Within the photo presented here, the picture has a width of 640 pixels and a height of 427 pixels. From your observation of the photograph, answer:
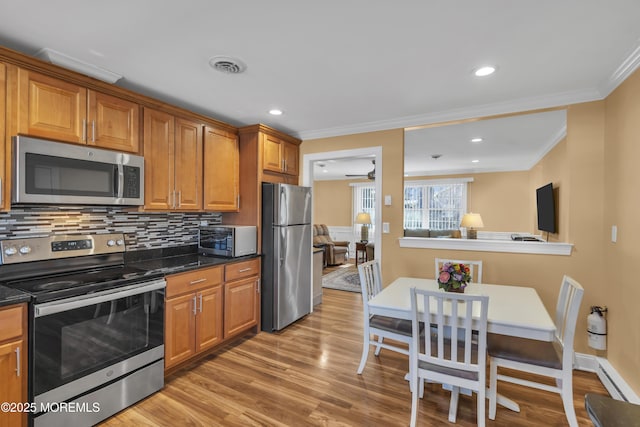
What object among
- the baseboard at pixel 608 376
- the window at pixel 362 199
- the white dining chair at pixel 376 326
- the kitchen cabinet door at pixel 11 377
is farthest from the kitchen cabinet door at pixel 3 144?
the window at pixel 362 199

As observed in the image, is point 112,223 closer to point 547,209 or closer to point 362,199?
point 547,209

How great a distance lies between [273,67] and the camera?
228cm

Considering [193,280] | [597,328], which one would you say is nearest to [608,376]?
[597,328]

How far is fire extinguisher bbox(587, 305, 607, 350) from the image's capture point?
257 centimetres

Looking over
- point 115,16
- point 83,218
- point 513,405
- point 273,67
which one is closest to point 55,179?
point 83,218

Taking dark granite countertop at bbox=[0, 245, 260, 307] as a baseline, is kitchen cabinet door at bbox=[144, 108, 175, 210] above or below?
above

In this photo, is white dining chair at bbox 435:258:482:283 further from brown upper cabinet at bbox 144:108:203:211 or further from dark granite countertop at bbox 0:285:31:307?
dark granite countertop at bbox 0:285:31:307

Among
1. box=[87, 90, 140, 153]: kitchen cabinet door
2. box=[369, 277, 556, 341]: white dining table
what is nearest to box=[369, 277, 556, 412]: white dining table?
box=[369, 277, 556, 341]: white dining table

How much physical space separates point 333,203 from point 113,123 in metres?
7.43

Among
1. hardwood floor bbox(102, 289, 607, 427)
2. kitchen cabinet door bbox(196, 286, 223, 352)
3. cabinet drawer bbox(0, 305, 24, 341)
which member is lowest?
hardwood floor bbox(102, 289, 607, 427)

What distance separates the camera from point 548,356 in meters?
1.93

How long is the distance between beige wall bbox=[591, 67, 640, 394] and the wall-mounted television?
1.08 meters

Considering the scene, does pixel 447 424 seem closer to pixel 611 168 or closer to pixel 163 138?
pixel 611 168

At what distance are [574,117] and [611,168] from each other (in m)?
0.57
